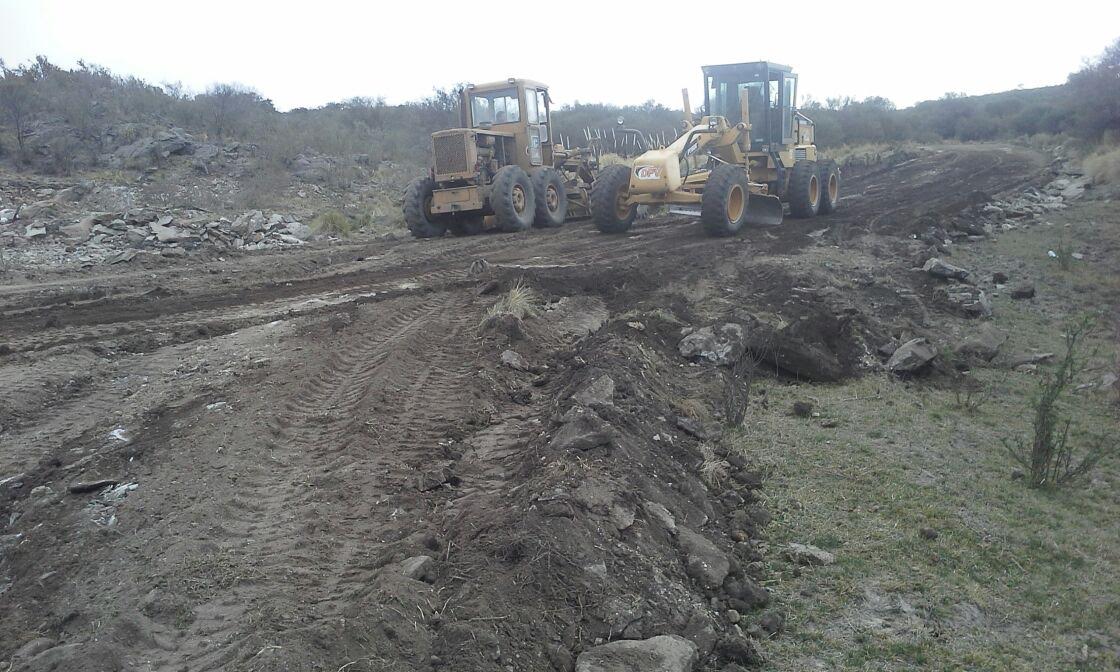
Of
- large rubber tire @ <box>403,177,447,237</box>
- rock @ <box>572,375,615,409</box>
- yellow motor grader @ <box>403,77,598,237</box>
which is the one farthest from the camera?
large rubber tire @ <box>403,177,447,237</box>

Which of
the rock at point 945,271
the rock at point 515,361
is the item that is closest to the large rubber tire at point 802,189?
the rock at point 945,271

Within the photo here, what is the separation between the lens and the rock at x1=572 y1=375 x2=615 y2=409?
18.8 ft

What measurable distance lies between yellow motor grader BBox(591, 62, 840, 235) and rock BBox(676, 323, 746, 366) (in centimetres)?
617

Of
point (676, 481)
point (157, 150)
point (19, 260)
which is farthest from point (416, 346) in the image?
point (157, 150)

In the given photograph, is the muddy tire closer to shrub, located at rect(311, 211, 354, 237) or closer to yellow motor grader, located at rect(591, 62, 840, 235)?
yellow motor grader, located at rect(591, 62, 840, 235)

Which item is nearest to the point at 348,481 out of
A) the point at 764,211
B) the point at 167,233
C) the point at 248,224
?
the point at 764,211

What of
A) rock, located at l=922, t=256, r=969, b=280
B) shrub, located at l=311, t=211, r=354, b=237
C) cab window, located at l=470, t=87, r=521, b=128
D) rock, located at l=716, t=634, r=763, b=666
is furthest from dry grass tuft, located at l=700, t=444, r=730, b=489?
shrub, located at l=311, t=211, r=354, b=237

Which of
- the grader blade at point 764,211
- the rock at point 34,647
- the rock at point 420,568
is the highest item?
the grader blade at point 764,211

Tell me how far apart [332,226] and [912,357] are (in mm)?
14181

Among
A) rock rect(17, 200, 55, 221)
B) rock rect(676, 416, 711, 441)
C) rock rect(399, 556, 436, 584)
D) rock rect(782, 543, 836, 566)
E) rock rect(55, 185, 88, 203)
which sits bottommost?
rock rect(782, 543, 836, 566)

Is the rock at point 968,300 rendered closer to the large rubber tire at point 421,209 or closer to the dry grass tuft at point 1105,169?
the large rubber tire at point 421,209

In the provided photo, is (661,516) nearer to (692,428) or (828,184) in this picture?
(692,428)

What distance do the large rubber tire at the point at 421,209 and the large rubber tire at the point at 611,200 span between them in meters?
3.52

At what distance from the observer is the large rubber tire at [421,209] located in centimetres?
1653
